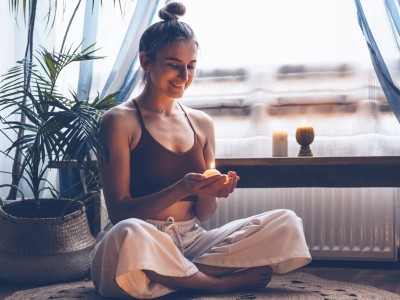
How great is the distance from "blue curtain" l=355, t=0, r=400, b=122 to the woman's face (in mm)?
832

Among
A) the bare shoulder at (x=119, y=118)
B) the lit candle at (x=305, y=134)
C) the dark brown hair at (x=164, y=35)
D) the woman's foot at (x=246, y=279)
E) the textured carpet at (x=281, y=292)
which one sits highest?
the dark brown hair at (x=164, y=35)

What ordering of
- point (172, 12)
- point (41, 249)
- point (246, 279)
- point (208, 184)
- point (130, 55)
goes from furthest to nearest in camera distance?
point (130, 55)
point (41, 249)
point (172, 12)
point (246, 279)
point (208, 184)

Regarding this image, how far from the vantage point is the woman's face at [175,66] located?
1.98m

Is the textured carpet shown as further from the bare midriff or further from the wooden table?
the wooden table

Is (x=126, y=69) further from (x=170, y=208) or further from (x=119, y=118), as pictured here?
(x=170, y=208)

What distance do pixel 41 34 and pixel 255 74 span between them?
1005mm

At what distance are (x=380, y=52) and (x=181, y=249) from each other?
1.16 metres

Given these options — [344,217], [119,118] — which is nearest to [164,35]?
[119,118]

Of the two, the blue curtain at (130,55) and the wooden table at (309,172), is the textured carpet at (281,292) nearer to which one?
the wooden table at (309,172)

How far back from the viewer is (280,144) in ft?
8.04

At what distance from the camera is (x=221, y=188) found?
176 cm

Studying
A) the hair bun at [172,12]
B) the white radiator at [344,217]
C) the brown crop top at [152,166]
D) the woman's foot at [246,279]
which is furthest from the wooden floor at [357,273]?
the hair bun at [172,12]

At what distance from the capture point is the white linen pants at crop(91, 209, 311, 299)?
1.71m

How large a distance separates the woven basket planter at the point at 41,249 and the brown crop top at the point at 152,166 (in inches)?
17.1
